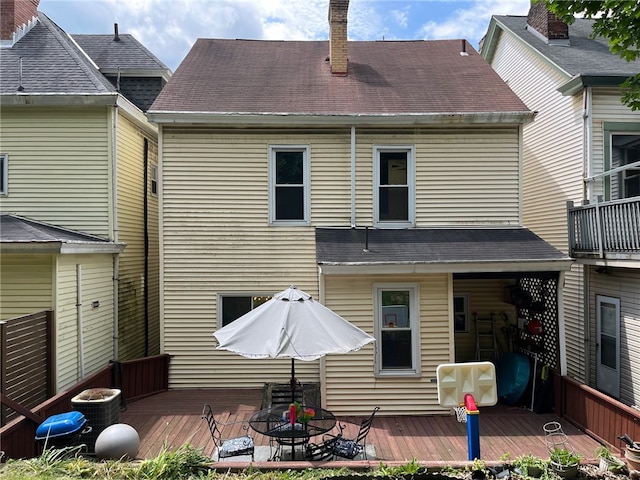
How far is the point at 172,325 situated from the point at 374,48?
10291 millimetres

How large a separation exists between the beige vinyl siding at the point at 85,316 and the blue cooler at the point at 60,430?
180cm

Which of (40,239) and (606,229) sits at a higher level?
(606,229)

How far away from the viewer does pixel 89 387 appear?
313 inches

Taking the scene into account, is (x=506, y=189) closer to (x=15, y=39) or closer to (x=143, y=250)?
(x=143, y=250)

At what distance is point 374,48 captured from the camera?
13.1 metres

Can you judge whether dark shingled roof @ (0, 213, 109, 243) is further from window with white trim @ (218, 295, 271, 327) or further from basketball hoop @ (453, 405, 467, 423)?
basketball hoop @ (453, 405, 467, 423)

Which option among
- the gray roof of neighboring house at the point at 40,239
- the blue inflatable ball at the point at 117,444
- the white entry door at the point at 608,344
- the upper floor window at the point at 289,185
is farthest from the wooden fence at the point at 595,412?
the gray roof of neighboring house at the point at 40,239

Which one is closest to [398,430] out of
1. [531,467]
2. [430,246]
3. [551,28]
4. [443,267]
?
[531,467]

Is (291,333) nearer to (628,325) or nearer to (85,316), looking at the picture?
(85,316)

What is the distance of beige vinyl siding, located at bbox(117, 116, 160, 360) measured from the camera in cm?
1022

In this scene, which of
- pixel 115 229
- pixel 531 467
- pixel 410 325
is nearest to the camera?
pixel 531 467

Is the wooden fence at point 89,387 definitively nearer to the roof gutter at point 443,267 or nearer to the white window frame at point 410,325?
the roof gutter at point 443,267

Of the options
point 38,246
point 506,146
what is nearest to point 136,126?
point 38,246

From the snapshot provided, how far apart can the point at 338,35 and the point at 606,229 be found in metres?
8.26
